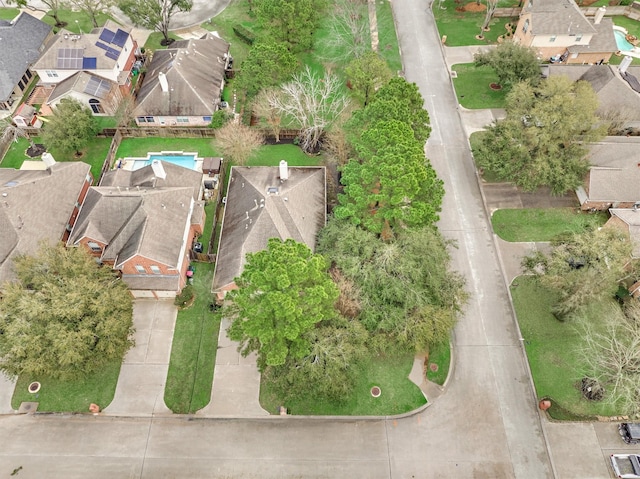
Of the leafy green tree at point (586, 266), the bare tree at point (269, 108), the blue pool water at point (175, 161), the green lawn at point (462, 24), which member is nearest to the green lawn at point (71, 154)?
the blue pool water at point (175, 161)

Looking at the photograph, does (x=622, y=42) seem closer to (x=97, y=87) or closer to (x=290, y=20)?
(x=290, y=20)

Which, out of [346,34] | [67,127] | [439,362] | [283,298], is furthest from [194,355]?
[346,34]

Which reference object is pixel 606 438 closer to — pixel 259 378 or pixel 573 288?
pixel 573 288

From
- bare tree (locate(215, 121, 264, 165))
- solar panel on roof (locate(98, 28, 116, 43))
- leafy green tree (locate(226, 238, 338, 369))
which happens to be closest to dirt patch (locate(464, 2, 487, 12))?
bare tree (locate(215, 121, 264, 165))

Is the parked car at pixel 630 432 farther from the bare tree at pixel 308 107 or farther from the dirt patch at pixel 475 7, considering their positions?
the dirt patch at pixel 475 7

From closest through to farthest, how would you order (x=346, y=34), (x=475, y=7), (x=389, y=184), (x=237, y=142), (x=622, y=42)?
(x=389, y=184) → (x=237, y=142) → (x=346, y=34) → (x=622, y=42) → (x=475, y=7)

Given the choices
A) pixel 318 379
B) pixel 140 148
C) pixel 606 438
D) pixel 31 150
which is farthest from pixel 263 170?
pixel 606 438
